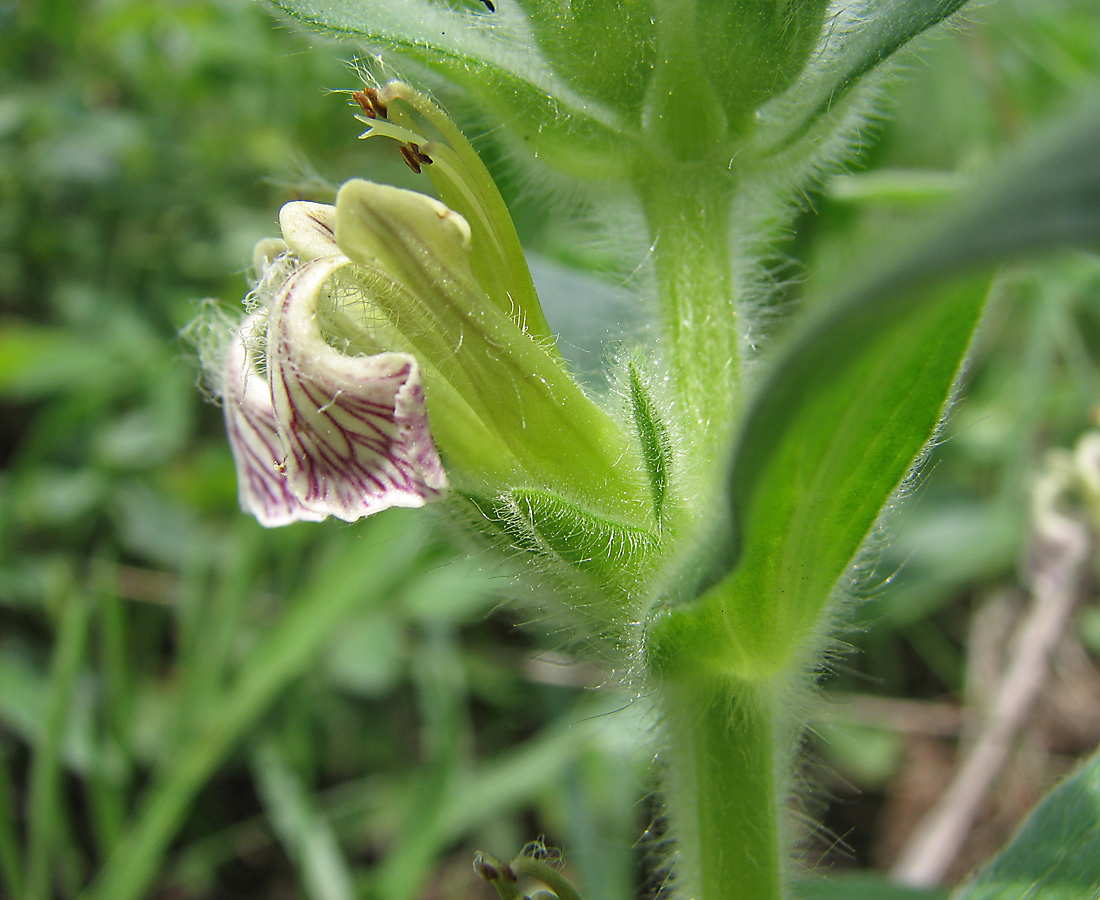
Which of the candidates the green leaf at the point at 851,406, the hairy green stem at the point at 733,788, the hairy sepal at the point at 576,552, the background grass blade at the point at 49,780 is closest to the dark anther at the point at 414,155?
the hairy sepal at the point at 576,552

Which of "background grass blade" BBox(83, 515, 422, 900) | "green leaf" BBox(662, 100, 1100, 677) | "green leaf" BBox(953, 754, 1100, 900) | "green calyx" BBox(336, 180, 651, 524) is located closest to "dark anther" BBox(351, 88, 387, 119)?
"green calyx" BBox(336, 180, 651, 524)

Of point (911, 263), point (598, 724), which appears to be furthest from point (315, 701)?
point (911, 263)

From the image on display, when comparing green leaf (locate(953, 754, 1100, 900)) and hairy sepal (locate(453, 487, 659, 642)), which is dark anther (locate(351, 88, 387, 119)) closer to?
hairy sepal (locate(453, 487, 659, 642))

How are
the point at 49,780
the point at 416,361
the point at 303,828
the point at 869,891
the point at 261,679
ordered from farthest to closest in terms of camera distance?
the point at 303,828
the point at 261,679
the point at 49,780
the point at 869,891
the point at 416,361

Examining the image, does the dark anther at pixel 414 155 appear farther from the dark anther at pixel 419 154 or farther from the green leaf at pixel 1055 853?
the green leaf at pixel 1055 853

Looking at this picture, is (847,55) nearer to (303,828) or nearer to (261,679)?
(261,679)

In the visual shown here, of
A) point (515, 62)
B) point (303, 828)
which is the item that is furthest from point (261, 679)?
point (515, 62)
